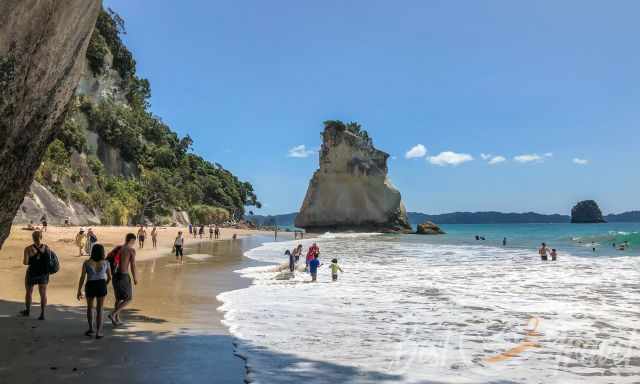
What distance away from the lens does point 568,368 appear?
260 inches

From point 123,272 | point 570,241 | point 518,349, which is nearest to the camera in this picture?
point 518,349

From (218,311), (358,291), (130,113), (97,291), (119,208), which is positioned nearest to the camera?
(97,291)

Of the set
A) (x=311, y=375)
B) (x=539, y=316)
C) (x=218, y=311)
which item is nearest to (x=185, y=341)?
(x=311, y=375)

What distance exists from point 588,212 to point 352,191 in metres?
146

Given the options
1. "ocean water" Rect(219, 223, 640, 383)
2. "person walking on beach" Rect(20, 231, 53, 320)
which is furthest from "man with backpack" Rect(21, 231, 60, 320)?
"ocean water" Rect(219, 223, 640, 383)

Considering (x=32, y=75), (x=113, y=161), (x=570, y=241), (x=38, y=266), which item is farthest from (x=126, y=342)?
(x=570, y=241)

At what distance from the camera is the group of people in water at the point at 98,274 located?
7.23 metres

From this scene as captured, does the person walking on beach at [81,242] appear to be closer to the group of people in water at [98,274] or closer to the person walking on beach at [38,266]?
the group of people in water at [98,274]

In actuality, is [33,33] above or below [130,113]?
below

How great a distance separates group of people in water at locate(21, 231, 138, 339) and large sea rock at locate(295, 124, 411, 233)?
79.7 m

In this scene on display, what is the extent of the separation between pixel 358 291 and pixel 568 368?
8076 millimetres

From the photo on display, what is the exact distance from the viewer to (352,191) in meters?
87.8

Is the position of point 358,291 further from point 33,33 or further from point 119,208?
point 119,208

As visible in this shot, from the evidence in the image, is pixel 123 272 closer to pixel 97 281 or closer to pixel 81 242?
pixel 97 281
